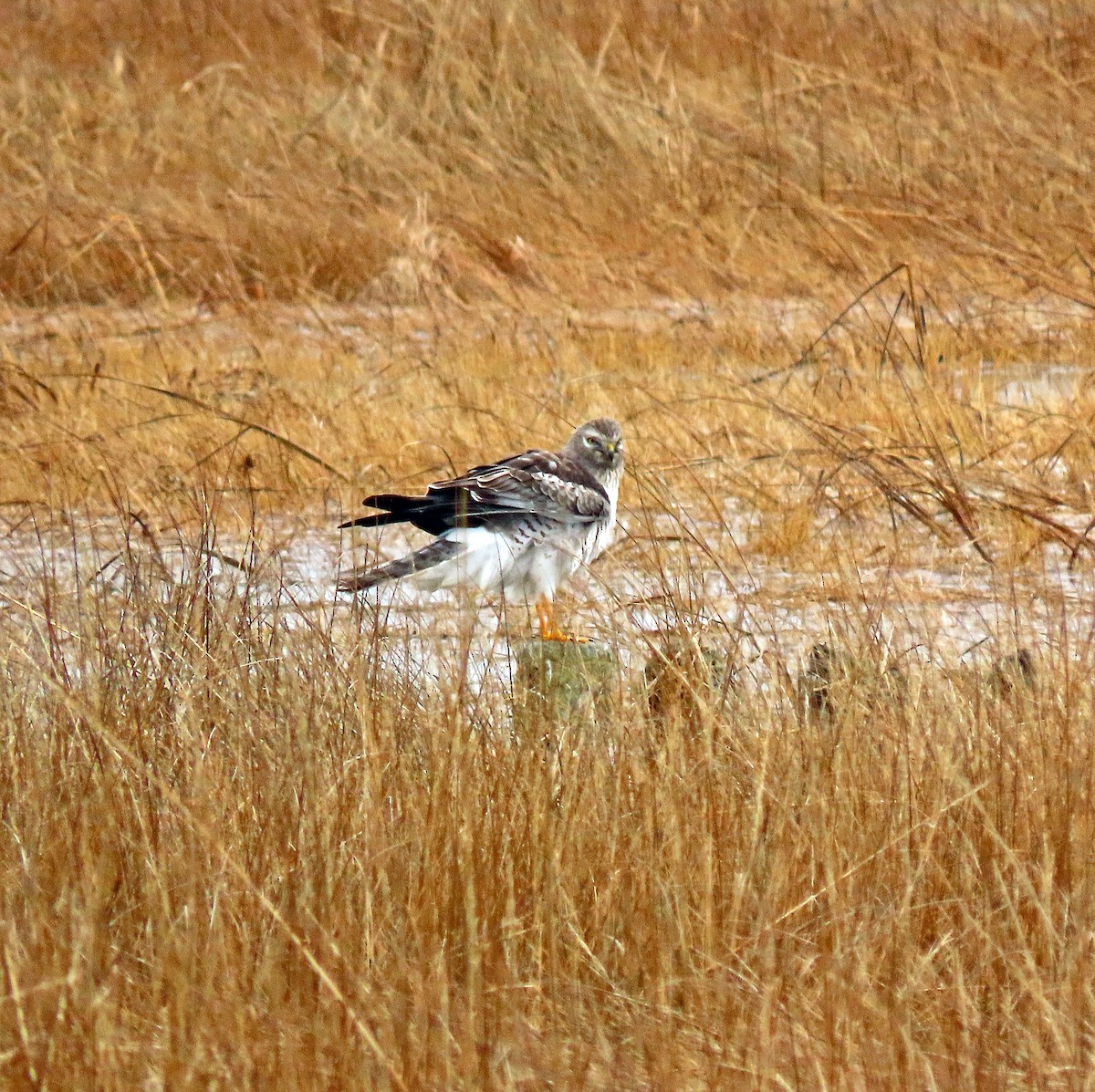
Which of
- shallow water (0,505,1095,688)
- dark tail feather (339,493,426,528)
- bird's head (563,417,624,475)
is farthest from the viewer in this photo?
bird's head (563,417,624,475)

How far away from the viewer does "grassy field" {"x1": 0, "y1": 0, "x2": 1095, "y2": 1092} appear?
6.36 feet

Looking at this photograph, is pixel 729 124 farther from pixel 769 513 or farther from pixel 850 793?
pixel 850 793

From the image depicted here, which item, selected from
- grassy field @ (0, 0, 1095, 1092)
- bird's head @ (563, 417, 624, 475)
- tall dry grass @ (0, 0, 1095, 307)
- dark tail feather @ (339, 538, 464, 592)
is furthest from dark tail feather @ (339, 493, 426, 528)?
tall dry grass @ (0, 0, 1095, 307)

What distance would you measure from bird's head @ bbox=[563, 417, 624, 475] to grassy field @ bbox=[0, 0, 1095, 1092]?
0.10 meters

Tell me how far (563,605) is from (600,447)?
0.70m

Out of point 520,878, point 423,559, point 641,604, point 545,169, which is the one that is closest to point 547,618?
point 423,559

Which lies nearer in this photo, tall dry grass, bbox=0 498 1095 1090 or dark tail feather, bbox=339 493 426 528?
tall dry grass, bbox=0 498 1095 1090

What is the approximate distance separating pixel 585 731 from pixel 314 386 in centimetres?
422

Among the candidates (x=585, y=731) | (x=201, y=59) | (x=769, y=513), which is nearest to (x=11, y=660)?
(x=585, y=731)

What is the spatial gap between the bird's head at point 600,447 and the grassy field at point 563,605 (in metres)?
0.10

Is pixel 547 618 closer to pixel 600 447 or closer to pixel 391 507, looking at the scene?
pixel 391 507

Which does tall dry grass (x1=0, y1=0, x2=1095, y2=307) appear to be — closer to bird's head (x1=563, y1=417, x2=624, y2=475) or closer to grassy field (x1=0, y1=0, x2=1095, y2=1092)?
grassy field (x1=0, y1=0, x2=1095, y2=1092)

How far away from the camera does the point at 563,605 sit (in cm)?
391

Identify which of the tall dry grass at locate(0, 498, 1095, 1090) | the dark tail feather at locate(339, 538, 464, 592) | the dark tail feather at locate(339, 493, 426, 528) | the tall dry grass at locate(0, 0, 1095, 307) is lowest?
the tall dry grass at locate(0, 498, 1095, 1090)
